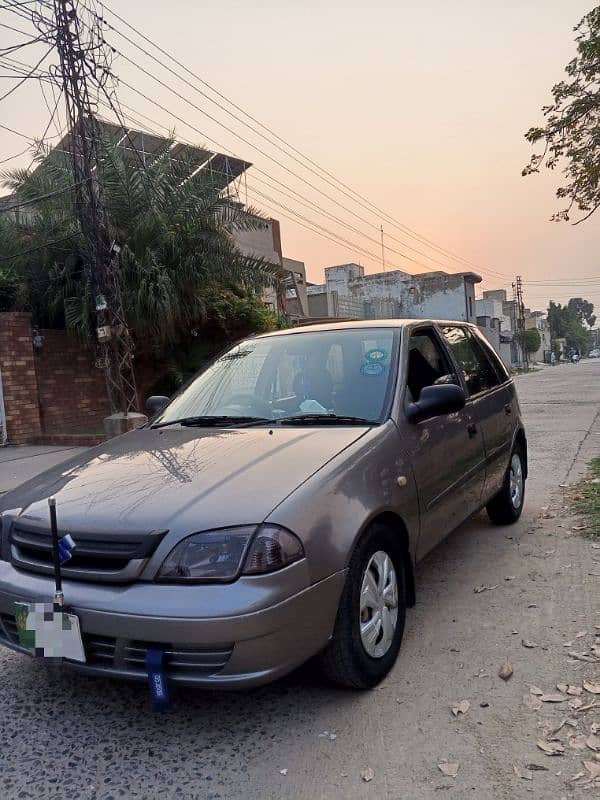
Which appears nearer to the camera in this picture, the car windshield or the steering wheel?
the car windshield

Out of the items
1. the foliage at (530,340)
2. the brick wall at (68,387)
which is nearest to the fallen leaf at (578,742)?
the brick wall at (68,387)

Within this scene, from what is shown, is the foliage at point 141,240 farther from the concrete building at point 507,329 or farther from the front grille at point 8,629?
the concrete building at point 507,329

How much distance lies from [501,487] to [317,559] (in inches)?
114

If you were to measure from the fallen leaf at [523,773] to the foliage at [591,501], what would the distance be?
2.92 m

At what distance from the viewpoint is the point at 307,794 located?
2182 mm

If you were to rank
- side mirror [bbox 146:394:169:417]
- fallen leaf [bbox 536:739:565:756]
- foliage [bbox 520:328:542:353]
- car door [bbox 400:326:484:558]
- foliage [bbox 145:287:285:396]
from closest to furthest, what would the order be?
fallen leaf [bbox 536:739:565:756]
car door [bbox 400:326:484:558]
side mirror [bbox 146:394:169:417]
foliage [bbox 145:287:285:396]
foliage [bbox 520:328:542:353]

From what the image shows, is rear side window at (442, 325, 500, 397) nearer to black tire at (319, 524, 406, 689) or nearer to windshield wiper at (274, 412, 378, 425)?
windshield wiper at (274, 412, 378, 425)

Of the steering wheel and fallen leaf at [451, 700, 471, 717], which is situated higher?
the steering wheel

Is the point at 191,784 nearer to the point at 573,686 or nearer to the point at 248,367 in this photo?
the point at 573,686

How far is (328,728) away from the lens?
2.54m

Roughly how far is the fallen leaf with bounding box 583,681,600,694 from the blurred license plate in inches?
81.0

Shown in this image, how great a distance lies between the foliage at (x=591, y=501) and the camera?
16.5ft

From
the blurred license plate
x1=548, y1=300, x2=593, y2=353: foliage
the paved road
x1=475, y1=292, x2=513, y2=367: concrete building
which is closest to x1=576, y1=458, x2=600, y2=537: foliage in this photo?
the paved road

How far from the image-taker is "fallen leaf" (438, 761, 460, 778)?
2250 millimetres
